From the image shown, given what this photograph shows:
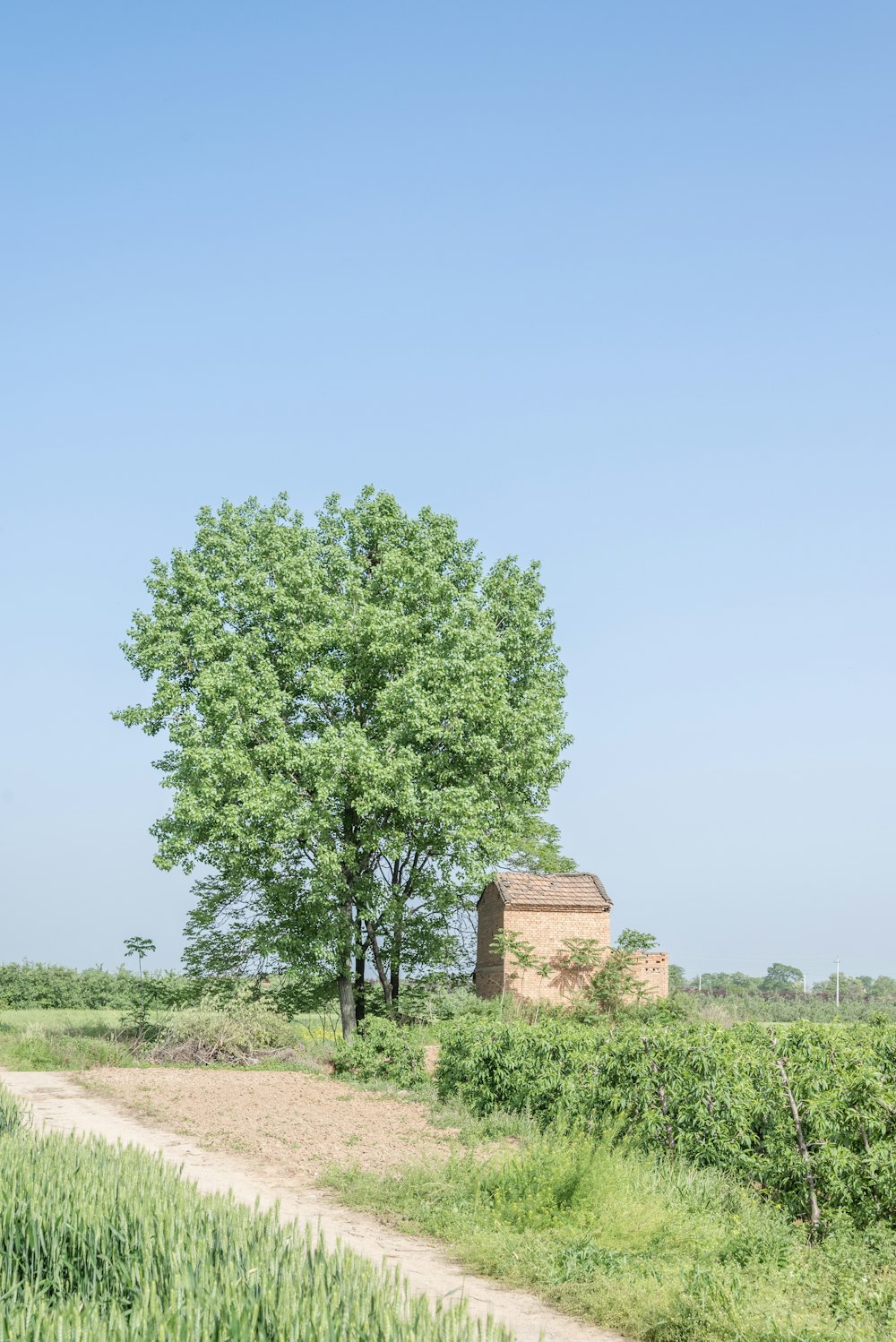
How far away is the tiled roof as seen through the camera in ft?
107

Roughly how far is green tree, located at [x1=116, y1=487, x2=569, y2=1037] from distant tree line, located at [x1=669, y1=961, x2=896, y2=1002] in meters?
43.1

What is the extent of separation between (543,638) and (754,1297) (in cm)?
2238

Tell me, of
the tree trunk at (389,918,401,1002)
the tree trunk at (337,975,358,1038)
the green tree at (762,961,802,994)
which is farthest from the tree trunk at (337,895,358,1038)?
the green tree at (762,961,802,994)

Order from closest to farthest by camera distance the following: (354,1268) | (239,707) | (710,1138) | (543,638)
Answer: (354,1268), (710,1138), (239,707), (543,638)

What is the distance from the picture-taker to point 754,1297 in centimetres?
723

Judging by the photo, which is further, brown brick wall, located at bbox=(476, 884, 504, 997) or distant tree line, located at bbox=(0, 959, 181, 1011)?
distant tree line, located at bbox=(0, 959, 181, 1011)

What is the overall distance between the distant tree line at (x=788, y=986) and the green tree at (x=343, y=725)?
43.1 m

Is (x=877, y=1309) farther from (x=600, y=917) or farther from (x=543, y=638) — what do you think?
(x=600, y=917)

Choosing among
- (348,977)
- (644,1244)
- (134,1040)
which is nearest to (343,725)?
(348,977)

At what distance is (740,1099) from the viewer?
10.4 m

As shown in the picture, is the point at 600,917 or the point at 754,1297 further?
the point at 600,917

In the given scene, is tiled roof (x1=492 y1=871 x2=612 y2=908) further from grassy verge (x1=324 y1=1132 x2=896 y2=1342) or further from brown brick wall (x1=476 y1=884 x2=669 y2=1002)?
grassy verge (x1=324 y1=1132 x2=896 y2=1342)

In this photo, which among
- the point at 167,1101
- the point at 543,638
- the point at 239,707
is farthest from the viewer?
the point at 543,638

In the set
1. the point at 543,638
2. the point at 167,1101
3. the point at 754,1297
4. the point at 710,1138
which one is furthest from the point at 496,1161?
the point at 543,638
